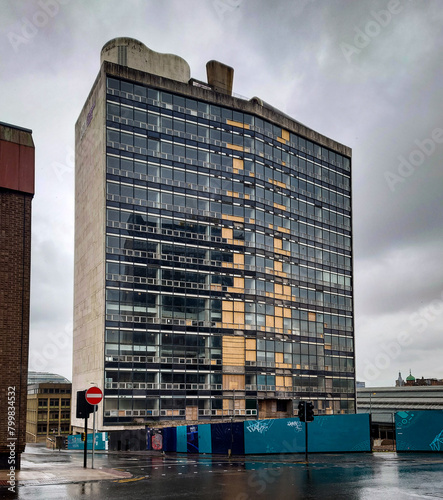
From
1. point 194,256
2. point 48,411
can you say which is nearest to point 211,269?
point 194,256

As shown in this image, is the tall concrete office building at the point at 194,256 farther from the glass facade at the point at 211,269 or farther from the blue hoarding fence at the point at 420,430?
the blue hoarding fence at the point at 420,430

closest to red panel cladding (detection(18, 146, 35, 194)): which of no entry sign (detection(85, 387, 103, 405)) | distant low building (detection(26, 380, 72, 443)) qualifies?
no entry sign (detection(85, 387, 103, 405))

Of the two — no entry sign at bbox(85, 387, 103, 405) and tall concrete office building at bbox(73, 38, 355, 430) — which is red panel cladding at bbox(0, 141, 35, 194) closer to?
no entry sign at bbox(85, 387, 103, 405)

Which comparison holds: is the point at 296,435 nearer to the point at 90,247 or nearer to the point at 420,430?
the point at 420,430

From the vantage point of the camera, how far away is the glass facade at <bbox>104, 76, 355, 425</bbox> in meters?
68.8

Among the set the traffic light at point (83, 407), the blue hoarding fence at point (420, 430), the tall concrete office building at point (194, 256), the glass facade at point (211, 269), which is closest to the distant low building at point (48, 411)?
the tall concrete office building at point (194, 256)

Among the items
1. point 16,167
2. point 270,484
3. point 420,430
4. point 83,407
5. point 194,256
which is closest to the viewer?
point 270,484

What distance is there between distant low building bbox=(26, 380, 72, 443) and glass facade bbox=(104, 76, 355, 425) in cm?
10234

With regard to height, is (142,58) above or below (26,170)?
above

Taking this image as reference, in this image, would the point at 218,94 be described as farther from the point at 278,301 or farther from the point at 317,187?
the point at 278,301

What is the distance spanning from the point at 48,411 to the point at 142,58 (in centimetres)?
11780

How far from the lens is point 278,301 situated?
8006cm

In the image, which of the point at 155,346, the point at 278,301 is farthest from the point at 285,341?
the point at 155,346

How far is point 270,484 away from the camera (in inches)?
857
